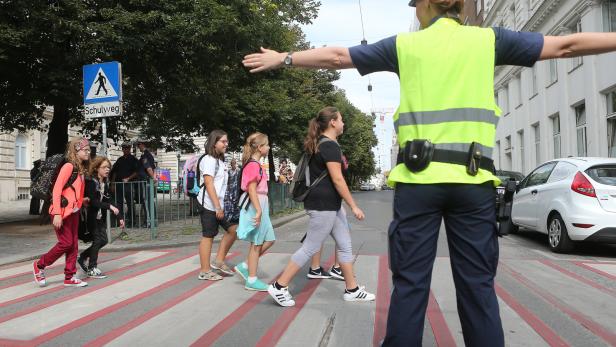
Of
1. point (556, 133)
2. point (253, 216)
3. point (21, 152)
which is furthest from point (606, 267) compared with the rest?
point (21, 152)

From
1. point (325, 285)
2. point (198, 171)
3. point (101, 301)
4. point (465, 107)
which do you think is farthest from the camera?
point (198, 171)

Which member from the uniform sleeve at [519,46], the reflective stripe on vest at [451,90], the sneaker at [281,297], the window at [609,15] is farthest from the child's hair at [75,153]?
the window at [609,15]

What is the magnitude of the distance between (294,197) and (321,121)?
814 mm

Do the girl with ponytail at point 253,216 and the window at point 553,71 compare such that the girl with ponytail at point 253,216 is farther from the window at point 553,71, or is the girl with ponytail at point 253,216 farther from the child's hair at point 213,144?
the window at point 553,71

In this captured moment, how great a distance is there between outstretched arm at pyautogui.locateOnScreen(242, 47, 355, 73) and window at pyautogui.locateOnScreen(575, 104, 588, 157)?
64.9ft

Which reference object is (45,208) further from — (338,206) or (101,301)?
(338,206)

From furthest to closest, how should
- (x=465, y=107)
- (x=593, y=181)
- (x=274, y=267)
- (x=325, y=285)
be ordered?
(x=593, y=181) → (x=274, y=267) → (x=325, y=285) → (x=465, y=107)

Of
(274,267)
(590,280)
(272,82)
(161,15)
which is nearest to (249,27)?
(161,15)

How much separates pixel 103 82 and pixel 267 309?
6281mm

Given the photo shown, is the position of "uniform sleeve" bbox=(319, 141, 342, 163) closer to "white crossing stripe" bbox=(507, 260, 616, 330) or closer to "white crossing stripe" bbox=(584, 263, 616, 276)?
"white crossing stripe" bbox=(507, 260, 616, 330)

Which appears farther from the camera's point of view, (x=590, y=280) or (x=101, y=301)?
(x=590, y=280)

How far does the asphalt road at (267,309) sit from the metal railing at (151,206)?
315cm

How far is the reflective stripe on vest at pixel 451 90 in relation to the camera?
2234 mm

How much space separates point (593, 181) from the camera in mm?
7738
